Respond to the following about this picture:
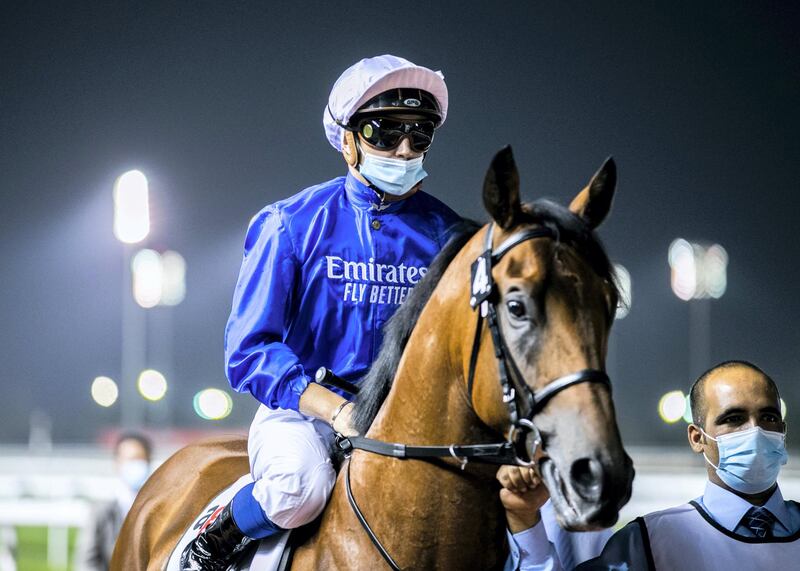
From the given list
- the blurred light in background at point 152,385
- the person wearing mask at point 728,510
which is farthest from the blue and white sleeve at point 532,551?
the blurred light in background at point 152,385

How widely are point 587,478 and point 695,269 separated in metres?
24.5

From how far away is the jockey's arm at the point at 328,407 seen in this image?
2.63 meters

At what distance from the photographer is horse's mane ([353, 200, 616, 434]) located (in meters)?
2.19

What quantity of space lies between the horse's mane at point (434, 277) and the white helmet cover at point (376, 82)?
0.61 m

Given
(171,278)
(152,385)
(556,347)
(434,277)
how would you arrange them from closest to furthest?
(556,347)
(434,277)
(171,278)
(152,385)

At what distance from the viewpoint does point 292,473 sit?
260 centimetres

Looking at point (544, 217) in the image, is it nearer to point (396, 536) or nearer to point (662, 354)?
point (396, 536)

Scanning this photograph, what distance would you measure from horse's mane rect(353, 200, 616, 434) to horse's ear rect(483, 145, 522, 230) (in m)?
0.03

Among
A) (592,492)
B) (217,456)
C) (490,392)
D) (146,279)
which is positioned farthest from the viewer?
(146,279)

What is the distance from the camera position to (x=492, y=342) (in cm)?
215

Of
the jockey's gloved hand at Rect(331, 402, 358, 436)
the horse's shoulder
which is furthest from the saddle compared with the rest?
the horse's shoulder

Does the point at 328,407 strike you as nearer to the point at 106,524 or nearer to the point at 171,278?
the point at 106,524

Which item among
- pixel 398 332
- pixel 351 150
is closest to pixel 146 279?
pixel 351 150

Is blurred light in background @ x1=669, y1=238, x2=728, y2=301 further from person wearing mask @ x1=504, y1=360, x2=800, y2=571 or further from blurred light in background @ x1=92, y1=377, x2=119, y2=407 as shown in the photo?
blurred light in background @ x1=92, y1=377, x2=119, y2=407
